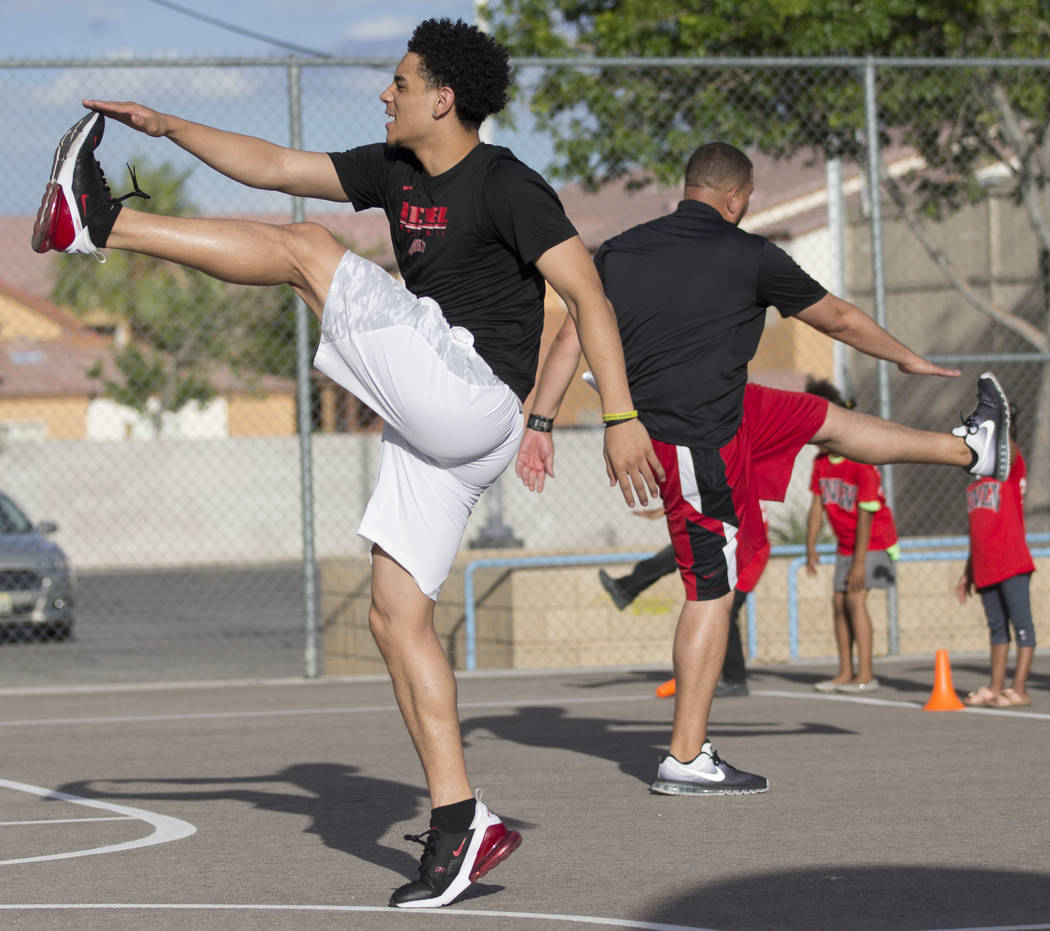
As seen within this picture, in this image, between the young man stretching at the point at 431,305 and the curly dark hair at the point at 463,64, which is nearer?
the young man stretching at the point at 431,305

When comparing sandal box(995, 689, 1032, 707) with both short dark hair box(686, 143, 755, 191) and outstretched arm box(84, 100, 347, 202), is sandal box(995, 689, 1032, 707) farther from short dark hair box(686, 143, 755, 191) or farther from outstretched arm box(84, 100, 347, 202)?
outstretched arm box(84, 100, 347, 202)

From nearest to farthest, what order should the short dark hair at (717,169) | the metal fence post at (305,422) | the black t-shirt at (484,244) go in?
the black t-shirt at (484,244)
the short dark hair at (717,169)
the metal fence post at (305,422)

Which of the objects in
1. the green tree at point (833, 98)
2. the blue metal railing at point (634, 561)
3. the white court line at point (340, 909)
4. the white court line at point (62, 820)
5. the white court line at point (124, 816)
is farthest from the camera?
the green tree at point (833, 98)

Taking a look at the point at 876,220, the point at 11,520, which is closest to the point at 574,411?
the point at 11,520

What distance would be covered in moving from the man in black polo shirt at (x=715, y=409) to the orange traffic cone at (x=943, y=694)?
1.82m

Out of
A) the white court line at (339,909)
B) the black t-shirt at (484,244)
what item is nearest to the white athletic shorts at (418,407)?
the black t-shirt at (484,244)

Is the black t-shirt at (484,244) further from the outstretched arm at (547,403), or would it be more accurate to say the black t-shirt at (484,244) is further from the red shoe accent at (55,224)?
the red shoe accent at (55,224)

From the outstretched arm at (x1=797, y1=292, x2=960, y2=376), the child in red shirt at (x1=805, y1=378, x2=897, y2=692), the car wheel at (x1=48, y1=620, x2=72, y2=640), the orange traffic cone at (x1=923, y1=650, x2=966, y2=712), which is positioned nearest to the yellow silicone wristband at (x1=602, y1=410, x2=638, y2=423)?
the outstretched arm at (x1=797, y1=292, x2=960, y2=376)

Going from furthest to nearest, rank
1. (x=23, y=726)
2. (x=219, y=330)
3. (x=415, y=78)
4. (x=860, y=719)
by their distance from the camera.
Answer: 1. (x=219, y=330)
2. (x=23, y=726)
3. (x=860, y=719)
4. (x=415, y=78)

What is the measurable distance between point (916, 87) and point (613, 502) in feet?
56.0

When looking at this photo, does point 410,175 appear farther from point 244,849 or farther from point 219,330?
point 219,330

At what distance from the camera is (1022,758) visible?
6.30 metres

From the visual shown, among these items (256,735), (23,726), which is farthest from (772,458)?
(23,726)

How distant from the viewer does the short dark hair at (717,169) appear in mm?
6207
